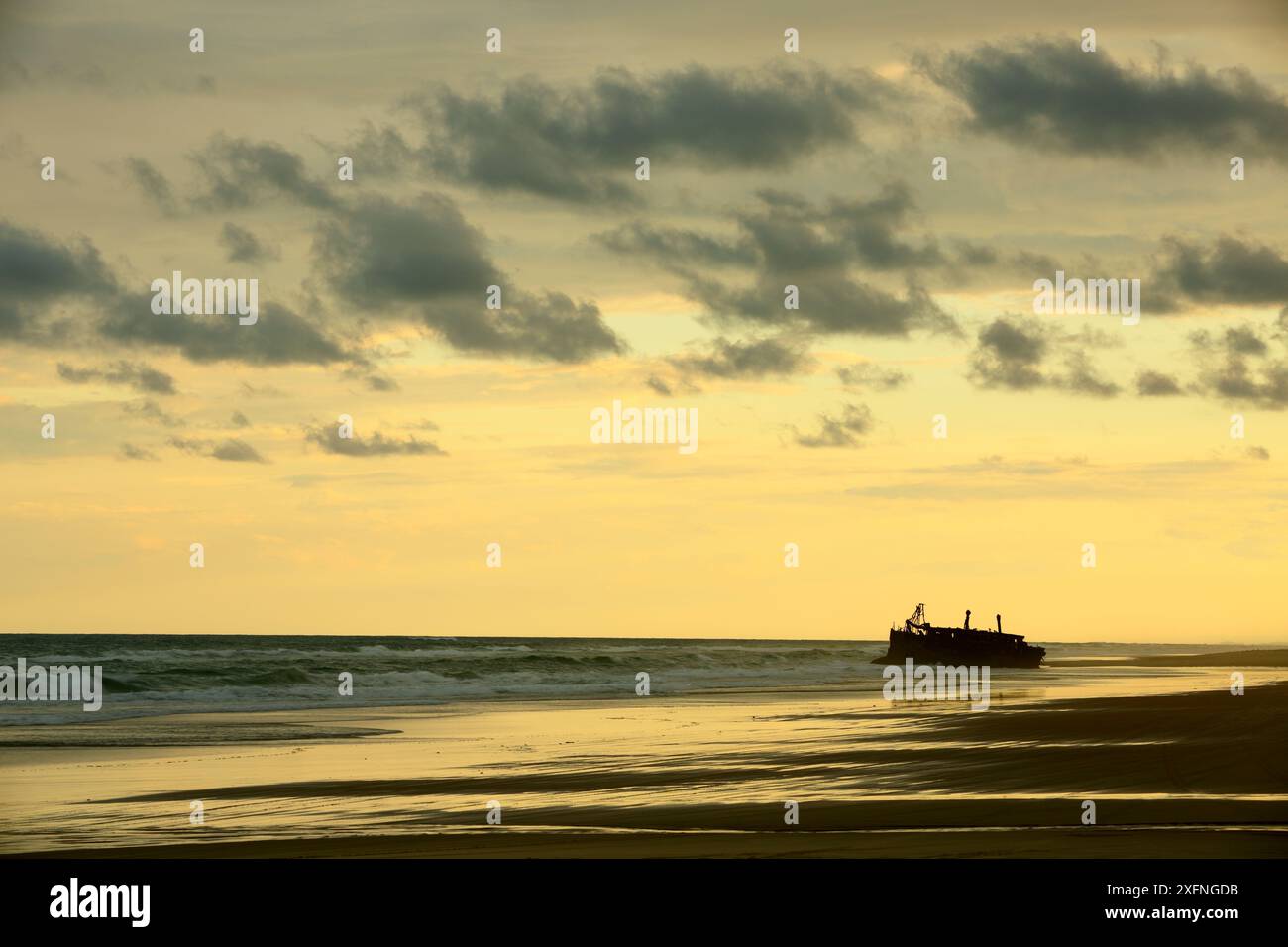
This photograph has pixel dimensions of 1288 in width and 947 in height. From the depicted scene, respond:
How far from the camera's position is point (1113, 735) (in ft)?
92.5

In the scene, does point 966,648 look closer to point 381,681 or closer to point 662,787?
point 381,681

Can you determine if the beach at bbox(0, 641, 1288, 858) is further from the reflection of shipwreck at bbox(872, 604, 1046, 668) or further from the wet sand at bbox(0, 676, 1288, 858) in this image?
the reflection of shipwreck at bbox(872, 604, 1046, 668)

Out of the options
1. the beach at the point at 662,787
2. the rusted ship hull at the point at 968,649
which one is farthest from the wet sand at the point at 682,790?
the rusted ship hull at the point at 968,649

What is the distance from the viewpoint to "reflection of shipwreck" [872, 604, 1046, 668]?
312 ft

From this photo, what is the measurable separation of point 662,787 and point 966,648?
78.6 meters

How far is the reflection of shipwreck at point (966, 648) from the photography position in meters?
95.1

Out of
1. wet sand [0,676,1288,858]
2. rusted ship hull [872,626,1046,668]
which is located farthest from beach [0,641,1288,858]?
rusted ship hull [872,626,1046,668]

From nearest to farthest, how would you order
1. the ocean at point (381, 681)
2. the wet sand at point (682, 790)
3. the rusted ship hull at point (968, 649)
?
the wet sand at point (682, 790) < the ocean at point (381, 681) < the rusted ship hull at point (968, 649)

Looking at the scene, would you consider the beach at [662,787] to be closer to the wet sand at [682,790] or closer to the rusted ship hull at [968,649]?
the wet sand at [682,790]

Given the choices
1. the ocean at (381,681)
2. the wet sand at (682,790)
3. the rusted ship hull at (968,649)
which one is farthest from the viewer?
the rusted ship hull at (968,649)

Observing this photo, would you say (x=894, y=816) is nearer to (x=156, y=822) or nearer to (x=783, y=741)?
(x=156, y=822)

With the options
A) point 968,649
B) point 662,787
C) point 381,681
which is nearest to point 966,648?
point 968,649

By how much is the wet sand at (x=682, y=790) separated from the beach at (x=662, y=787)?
0.07 meters

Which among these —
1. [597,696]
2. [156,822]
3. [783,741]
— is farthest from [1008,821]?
[597,696]
